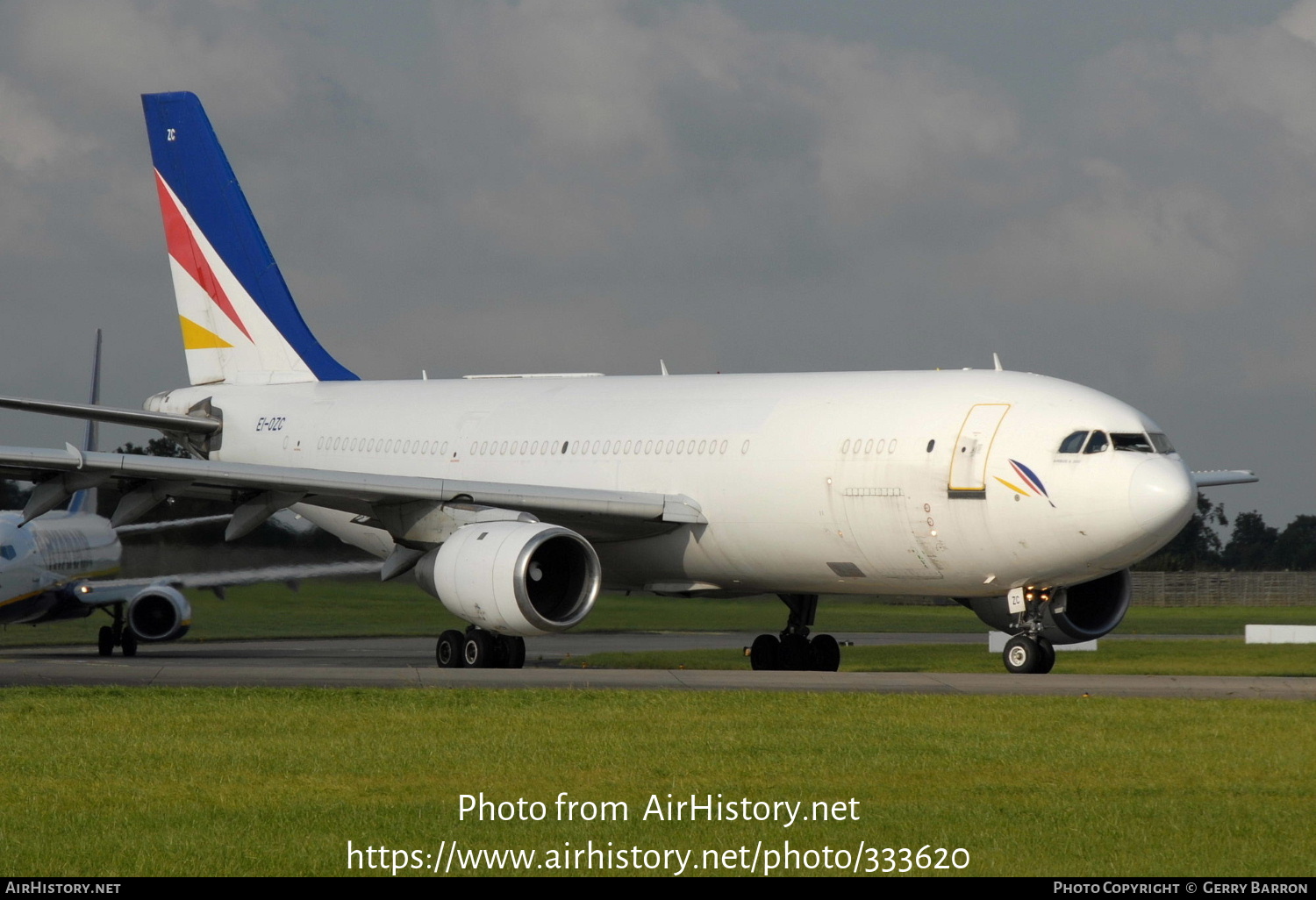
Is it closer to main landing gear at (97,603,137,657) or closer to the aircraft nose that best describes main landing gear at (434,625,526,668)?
the aircraft nose

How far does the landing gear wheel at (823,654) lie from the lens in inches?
859

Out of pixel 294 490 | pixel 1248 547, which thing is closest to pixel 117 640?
pixel 294 490

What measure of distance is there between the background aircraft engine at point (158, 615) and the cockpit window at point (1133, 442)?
18483 mm

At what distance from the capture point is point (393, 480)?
1972 centimetres

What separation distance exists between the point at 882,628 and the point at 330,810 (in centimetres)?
2911

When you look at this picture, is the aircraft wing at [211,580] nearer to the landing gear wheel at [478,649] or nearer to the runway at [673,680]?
the landing gear wheel at [478,649]

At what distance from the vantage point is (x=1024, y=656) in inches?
691

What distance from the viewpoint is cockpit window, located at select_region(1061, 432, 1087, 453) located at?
1708cm

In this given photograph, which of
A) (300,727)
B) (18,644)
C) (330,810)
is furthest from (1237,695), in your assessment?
(18,644)

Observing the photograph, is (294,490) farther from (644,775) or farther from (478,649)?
(644,775)

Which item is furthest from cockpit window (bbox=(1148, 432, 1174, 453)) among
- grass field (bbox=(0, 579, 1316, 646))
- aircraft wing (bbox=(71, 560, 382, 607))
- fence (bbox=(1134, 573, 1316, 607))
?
fence (bbox=(1134, 573, 1316, 607))

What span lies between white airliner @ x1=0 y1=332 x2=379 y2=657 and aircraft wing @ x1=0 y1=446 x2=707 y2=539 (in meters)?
9.78

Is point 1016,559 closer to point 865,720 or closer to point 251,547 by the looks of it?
point 865,720

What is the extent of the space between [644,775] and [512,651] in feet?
34.5
